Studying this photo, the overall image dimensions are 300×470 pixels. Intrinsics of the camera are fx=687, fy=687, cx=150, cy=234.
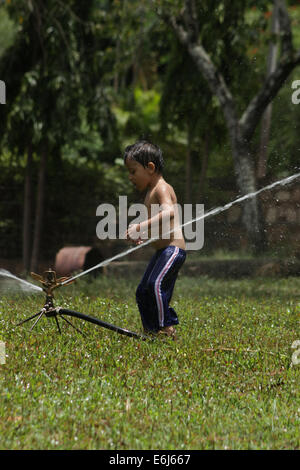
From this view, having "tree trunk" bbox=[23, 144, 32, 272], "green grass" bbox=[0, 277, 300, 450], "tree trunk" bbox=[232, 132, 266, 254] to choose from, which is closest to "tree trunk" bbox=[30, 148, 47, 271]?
"tree trunk" bbox=[23, 144, 32, 272]

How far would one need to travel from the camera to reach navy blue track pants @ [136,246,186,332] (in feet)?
14.8

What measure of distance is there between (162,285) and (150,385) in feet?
3.44

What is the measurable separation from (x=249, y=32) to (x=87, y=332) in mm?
7181

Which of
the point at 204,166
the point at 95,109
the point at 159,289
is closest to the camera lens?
the point at 159,289

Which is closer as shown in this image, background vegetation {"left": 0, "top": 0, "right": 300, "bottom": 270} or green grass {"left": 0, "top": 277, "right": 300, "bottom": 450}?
green grass {"left": 0, "top": 277, "right": 300, "bottom": 450}

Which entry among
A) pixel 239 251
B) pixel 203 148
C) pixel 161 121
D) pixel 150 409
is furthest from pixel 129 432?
Result: pixel 203 148

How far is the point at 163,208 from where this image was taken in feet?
14.9

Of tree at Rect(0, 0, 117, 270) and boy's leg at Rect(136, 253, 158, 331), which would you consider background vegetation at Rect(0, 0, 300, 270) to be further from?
boy's leg at Rect(136, 253, 158, 331)

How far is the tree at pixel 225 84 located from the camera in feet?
31.7

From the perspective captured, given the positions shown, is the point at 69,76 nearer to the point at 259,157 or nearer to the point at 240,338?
the point at 259,157

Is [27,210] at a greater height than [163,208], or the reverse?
[27,210]

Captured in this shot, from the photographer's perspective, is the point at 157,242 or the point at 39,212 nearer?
the point at 157,242

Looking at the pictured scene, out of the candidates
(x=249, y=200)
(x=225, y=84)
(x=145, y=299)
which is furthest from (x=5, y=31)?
(x=145, y=299)

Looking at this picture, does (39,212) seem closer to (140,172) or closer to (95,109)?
(95,109)
